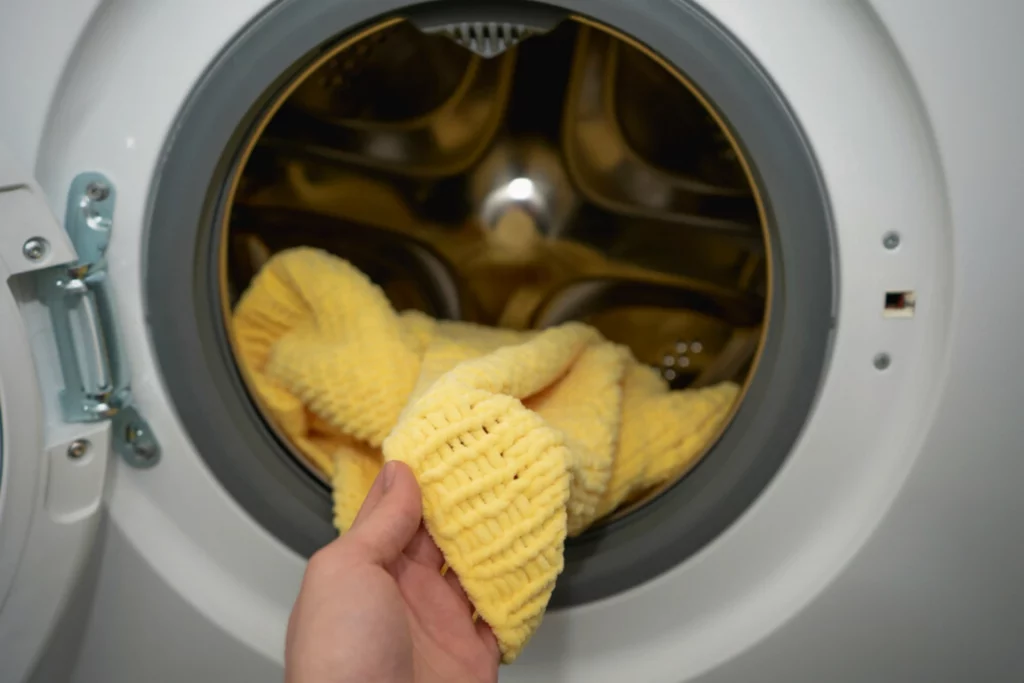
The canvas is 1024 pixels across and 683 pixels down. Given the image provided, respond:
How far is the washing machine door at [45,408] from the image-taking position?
48cm

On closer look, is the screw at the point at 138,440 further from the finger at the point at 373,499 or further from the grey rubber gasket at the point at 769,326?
the finger at the point at 373,499

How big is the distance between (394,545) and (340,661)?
0.25 ft

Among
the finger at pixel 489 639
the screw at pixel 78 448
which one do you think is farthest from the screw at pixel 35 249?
the finger at pixel 489 639

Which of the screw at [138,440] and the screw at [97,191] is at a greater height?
the screw at [97,191]

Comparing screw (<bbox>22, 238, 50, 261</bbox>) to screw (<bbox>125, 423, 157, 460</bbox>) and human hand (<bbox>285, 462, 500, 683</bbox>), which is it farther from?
human hand (<bbox>285, 462, 500, 683</bbox>)

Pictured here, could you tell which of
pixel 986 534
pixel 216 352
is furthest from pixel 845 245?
pixel 216 352

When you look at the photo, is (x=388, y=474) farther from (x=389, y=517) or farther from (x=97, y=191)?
(x=97, y=191)

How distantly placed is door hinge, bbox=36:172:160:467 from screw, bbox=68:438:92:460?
2cm

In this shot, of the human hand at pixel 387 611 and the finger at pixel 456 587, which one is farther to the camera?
the finger at pixel 456 587

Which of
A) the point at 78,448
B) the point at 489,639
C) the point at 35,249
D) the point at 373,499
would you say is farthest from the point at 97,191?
the point at 489,639

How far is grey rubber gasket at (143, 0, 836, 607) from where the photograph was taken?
0.50m

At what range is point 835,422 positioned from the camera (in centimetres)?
53

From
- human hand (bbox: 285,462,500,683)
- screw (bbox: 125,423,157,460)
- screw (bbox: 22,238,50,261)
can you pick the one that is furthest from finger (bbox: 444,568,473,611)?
screw (bbox: 22,238,50,261)

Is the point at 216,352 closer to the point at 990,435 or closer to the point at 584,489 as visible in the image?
the point at 584,489
